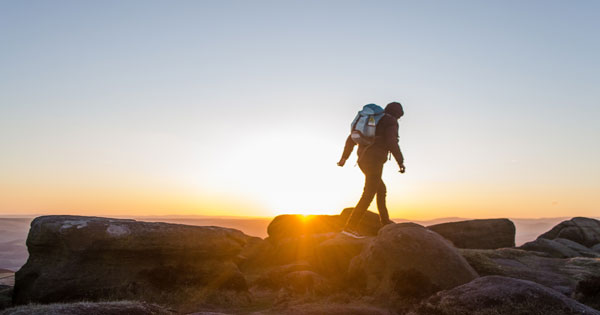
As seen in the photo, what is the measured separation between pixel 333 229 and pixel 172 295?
9466mm

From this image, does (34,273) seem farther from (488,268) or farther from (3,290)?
(488,268)

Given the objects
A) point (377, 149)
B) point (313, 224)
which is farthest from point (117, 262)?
point (313, 224)

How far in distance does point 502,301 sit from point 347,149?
7.43 m

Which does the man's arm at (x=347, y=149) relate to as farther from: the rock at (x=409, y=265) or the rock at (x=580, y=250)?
the rock at (x=580, y=250)

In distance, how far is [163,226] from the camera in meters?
12.4

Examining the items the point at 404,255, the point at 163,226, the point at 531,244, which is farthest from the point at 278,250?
the point at 531,244

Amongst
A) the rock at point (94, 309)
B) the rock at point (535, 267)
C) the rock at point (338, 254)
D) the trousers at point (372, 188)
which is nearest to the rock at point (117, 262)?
the rock at point (338, 254)

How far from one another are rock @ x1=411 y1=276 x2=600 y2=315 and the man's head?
245 inches

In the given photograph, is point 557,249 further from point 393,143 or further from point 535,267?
point 393,143

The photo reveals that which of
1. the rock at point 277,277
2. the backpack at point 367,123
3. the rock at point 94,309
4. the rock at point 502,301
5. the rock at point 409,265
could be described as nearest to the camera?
the rock at point 94,309

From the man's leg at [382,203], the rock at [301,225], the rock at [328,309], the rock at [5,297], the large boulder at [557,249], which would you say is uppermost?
the man's leg at [382,203]

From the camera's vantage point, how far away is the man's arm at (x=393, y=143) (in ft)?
41.2

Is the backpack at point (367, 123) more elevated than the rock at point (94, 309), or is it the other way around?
the backpack at point (367, 123)

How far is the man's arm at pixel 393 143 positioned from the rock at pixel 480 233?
9976 mm
